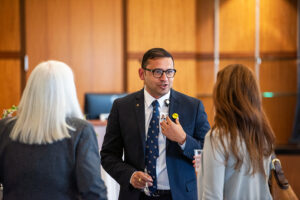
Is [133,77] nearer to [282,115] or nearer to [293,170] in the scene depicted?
[282,115]

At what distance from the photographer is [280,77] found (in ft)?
24.6

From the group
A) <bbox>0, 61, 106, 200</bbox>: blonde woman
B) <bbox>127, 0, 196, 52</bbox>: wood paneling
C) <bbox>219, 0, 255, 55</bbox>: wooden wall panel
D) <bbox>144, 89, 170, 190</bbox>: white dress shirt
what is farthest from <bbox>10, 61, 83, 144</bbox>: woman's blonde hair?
<bbox>219, 0, 255, 55</bbox>: wooden wall panel

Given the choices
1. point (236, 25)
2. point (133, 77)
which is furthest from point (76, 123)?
point (236, 25)

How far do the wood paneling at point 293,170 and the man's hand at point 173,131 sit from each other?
2942 mm

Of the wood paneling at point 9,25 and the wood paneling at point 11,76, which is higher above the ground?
the wood paneling at point 9,25

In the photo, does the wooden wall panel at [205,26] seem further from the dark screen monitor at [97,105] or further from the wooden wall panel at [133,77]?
the dark screen monitor at [97,105]

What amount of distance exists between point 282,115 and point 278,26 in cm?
161

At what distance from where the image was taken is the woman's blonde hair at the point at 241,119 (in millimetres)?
1773

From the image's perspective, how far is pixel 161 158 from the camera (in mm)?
2291

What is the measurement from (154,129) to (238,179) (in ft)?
2.18

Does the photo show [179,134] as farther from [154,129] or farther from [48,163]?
[48,163]

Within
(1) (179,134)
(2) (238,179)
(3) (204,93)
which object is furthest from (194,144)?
(3) (204,93)

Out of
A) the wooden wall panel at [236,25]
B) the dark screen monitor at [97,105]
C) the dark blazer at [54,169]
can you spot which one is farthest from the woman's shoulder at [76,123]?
the wooden wall panel at [236,25]

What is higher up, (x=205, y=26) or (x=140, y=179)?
(x=205, y=26)
